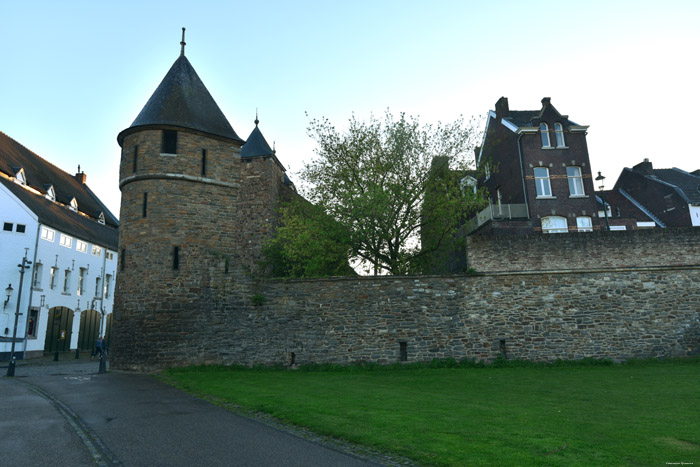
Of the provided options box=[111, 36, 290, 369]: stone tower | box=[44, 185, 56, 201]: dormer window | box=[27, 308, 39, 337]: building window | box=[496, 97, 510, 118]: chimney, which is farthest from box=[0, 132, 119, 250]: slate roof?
box=[496, 97, 510, 118]: chimney

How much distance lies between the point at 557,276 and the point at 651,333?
4051 millimetres

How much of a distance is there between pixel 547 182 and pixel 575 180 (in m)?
1.84

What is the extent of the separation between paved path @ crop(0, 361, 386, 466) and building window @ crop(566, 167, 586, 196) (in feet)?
83.1

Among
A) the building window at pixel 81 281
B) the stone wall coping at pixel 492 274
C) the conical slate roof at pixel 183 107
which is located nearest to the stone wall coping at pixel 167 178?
the conical slate roof at pixel 183 107

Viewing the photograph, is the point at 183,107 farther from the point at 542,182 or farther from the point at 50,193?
the point at 50,193

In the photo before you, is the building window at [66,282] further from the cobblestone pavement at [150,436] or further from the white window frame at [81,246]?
the cobblestone pavement at [150,436]

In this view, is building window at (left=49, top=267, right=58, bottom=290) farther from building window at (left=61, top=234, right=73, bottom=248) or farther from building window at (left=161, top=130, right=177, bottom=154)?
building window at (left=161, top=130, right=177, bottom=154)

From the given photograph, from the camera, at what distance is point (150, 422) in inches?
336

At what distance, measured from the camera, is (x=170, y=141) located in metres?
20.1

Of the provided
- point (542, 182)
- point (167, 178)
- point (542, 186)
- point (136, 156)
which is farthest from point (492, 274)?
point (136, 156)

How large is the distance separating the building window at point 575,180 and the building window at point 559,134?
1.63m

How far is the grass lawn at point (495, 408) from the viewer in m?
6.08

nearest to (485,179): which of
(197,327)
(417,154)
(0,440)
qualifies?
(417,154)

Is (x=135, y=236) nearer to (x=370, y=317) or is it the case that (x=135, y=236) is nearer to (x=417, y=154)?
(x=370, y=317)
